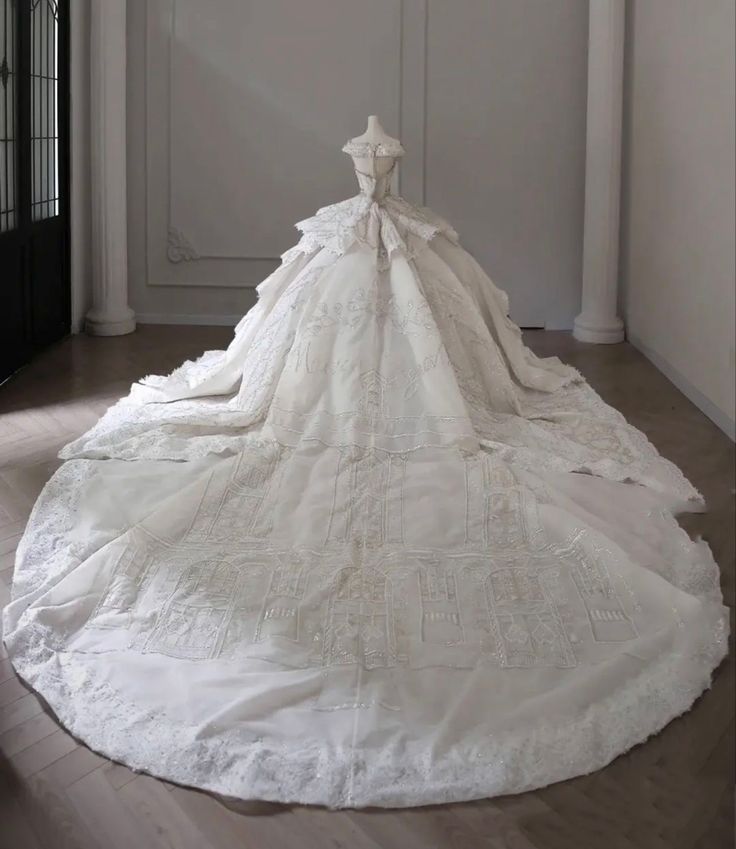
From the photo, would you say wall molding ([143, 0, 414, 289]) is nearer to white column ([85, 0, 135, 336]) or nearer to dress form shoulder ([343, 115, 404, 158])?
white column ([85, 0, 135, 336])

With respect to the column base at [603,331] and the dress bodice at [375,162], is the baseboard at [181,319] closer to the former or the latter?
the column base at [603,331]

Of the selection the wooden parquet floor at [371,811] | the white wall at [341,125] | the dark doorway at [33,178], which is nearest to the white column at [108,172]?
the dark doorway at [33,178]

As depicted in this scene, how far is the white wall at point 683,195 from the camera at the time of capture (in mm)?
4824

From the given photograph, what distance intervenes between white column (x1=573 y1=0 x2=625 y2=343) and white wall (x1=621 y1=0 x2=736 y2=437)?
0.12 m

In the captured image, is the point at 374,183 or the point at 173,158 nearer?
the point at 374,183

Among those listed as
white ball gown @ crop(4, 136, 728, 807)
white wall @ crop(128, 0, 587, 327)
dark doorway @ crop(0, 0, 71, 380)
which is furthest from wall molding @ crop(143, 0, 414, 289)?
white ball gown @ crop(4, 136, 728, 807)

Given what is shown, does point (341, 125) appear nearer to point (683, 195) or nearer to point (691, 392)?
point (683, 195)

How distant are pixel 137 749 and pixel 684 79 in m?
4.92

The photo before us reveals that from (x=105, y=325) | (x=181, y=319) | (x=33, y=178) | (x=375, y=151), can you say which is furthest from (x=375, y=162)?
(x=181, y=319)

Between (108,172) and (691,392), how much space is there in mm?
4176

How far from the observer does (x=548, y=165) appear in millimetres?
7117

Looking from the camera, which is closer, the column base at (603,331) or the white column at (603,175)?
the white column at (603,175)

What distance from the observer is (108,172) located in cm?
673

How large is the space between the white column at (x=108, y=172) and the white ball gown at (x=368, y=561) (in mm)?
2312
